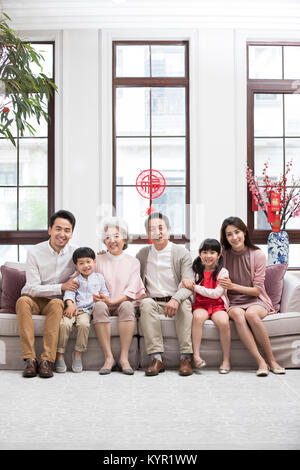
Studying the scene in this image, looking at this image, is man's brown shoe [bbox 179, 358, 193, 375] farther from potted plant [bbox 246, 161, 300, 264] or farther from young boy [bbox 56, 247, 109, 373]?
potted plant [bbox 246, 161, 300, 264]

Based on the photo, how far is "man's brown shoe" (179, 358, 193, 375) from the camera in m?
3.07

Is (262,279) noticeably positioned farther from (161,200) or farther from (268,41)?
(268,41)

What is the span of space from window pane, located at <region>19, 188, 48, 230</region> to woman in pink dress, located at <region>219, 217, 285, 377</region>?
208cm

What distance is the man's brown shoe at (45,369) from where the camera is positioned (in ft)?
9.86

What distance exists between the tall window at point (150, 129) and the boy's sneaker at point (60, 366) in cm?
194

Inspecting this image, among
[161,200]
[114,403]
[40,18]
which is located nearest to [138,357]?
[114,403]

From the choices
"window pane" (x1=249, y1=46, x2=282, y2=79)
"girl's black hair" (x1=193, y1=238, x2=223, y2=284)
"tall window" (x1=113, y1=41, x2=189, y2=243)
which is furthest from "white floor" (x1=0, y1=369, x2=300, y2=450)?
"window pane" (x1=249, y1=46, x2=282, y2=79)

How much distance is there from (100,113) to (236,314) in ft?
8.20

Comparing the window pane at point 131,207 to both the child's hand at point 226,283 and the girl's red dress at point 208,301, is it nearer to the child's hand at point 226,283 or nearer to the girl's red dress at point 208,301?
the girl's red dress at point 208,301

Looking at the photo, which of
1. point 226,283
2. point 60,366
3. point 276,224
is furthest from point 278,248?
point 60,366

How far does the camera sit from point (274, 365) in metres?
3.12

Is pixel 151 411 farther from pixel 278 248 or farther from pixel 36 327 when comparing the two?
pixel 278 248

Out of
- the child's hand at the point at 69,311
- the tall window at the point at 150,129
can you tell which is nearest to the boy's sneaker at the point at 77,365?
the child's hand at the point at 69,311

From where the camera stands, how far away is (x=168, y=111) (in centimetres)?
489
